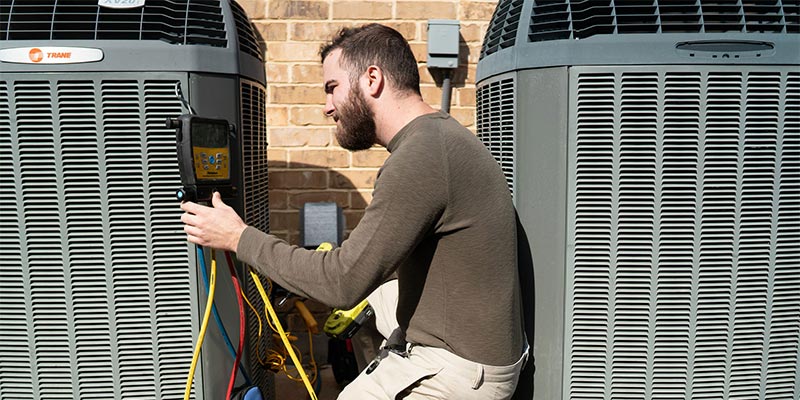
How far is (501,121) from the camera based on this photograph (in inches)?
81.1

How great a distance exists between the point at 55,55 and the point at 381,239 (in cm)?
120

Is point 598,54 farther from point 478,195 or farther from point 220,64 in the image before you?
point 220,64

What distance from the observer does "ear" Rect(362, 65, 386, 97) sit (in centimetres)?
180

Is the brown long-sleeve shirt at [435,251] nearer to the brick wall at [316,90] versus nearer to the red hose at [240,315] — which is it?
the red hose at [240,315]

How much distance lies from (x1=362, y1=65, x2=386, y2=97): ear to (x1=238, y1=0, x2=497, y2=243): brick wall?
1.39 m

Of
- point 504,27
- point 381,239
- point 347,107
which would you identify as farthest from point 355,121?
point 504,27

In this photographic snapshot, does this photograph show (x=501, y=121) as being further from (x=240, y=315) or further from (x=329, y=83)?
(x=240, y=315)

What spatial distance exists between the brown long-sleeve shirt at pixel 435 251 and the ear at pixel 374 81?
0.17m

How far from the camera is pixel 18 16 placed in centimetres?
183

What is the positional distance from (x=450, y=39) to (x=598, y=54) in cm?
135

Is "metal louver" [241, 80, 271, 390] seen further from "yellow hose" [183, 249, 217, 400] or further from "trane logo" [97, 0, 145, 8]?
"trane logo" [97, 0, 145, 8]

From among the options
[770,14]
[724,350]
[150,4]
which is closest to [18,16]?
[150,4]

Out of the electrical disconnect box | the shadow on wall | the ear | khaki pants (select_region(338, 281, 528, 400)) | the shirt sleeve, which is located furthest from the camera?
the electrical disconnect box

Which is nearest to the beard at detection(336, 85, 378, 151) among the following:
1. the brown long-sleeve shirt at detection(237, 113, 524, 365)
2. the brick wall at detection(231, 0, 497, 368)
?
the brown long-sleeve shirt at detection(237, 113, 524, 365)
